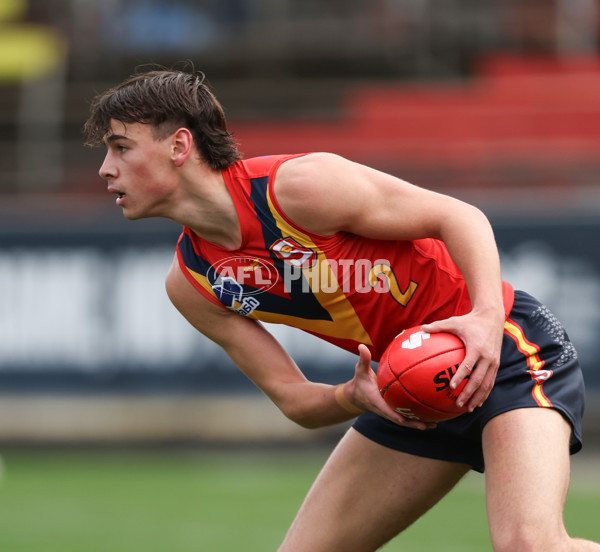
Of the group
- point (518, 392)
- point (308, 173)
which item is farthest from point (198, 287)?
point (518, 392)

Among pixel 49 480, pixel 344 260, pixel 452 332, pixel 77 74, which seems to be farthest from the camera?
pixel 77 74

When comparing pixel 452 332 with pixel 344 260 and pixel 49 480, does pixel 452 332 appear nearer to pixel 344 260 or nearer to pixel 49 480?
pixel 344 260

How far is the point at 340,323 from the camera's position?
4.56 metres

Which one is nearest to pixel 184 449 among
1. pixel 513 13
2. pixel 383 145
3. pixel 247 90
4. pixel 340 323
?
pixel 383 145

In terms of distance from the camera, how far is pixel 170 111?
4336mm

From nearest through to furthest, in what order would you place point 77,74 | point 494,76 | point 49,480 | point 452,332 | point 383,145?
point 452,332, point 49,480, point 383,145, point 494,76, point 77,74

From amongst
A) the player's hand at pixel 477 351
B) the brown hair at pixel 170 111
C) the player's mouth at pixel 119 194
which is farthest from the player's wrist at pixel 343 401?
the player's mouth at pixel 119 194

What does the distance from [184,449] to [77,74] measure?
7.13 metres

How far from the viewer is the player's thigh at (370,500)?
456 centimetres

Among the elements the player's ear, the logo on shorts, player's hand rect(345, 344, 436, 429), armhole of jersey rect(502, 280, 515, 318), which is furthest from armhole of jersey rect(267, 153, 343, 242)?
the logo on shorts

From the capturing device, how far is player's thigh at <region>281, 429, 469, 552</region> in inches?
179

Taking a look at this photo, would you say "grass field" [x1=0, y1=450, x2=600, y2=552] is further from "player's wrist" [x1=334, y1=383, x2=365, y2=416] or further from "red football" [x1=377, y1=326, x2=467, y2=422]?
"red football" [x1=377, y1=326, x2=467, y2=422]

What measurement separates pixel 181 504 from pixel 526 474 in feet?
18.5

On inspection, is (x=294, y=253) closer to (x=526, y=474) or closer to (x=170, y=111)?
(x=170, y=111)
